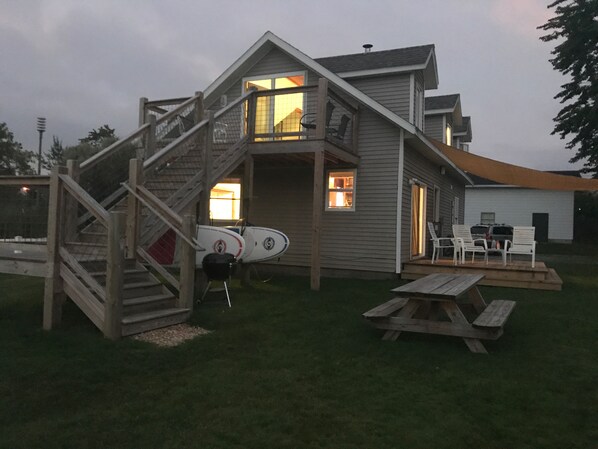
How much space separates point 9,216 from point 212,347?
133 inches

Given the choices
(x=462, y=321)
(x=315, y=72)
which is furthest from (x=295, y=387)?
(x=315, y=72)

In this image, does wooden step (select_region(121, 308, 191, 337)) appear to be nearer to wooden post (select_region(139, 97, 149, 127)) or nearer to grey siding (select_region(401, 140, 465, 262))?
wooden post (select_region(139, 97, 149, 127))

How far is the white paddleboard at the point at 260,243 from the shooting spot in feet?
30.6

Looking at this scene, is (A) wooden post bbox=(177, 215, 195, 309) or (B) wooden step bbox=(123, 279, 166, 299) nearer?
(B) wooden step bbox=(123, 279, 166, 299)

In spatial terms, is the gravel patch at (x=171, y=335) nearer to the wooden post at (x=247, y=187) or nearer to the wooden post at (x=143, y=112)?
the wooden post at (x=247, y=187)

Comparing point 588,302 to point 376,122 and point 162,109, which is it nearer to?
point 376,122

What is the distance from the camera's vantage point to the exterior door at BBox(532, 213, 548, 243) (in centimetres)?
2788

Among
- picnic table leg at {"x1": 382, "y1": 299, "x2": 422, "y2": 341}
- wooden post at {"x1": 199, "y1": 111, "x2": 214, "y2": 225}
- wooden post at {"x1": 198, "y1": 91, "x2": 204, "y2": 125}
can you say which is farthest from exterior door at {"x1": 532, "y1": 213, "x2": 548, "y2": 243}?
picnic table leg at {"x1": 382, "y1": 299, "x2": 422, "y2": 341}

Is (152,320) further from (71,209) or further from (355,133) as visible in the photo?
(355,133)

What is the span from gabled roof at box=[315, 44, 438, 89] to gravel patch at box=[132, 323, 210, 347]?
353 inches

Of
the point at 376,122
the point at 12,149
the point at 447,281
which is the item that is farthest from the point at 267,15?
the point at 447,281

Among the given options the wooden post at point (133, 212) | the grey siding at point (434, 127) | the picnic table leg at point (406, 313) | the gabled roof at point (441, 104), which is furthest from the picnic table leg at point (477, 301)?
the gabled roof at point (441, 104)

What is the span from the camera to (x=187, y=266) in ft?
19.8

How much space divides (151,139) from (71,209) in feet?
7.53
